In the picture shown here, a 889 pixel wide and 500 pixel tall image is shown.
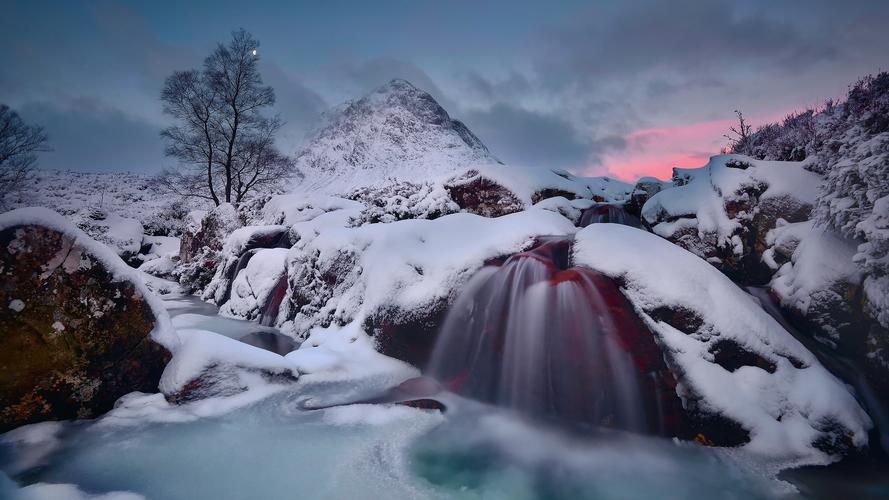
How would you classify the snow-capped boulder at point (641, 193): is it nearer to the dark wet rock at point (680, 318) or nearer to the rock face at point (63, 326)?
the dark wet rock at point (680, 318)

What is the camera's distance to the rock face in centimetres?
374

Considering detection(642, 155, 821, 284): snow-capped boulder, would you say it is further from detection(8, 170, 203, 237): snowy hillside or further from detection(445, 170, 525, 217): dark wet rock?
detection(8, 170, 203, 237): snowy hillside

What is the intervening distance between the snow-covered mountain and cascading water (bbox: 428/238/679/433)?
41.4 metres

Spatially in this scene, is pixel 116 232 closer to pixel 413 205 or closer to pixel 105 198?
pixel 413 205

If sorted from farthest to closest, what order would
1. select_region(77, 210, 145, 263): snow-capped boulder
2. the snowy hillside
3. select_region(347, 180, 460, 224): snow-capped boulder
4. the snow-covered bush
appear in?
the snowy hillside
select_region(77, 210, 145, 263): snow-capped boulder
select_region(347, 180, 460, 224): snow-capped boulder
the snow-covered bush

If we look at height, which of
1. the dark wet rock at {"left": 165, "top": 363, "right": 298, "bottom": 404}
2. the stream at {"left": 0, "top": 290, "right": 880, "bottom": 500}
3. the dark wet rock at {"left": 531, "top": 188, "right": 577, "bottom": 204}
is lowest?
the stream at {"left": 0, "top": 290, "right": 880, "bottom": 500}

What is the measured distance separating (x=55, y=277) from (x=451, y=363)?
4.96m

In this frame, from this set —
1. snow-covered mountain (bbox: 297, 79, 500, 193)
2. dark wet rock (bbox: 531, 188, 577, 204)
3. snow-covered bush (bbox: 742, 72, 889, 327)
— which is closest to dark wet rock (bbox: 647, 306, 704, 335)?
snow-covered bush (bbox: 742, 72, 889, 327)

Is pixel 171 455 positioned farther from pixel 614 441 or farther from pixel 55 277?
pixel 614 441

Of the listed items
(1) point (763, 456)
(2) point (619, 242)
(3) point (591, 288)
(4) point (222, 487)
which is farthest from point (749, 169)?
(4) point (222, 487)

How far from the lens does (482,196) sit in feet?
36.0

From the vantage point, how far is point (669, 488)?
3521 mm

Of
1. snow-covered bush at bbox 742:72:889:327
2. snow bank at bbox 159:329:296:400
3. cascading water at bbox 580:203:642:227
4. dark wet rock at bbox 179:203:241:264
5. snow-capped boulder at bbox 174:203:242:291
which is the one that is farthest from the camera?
dark wet rock at bbox 179:203:241:264

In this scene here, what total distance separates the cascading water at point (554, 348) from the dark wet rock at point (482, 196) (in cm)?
477
